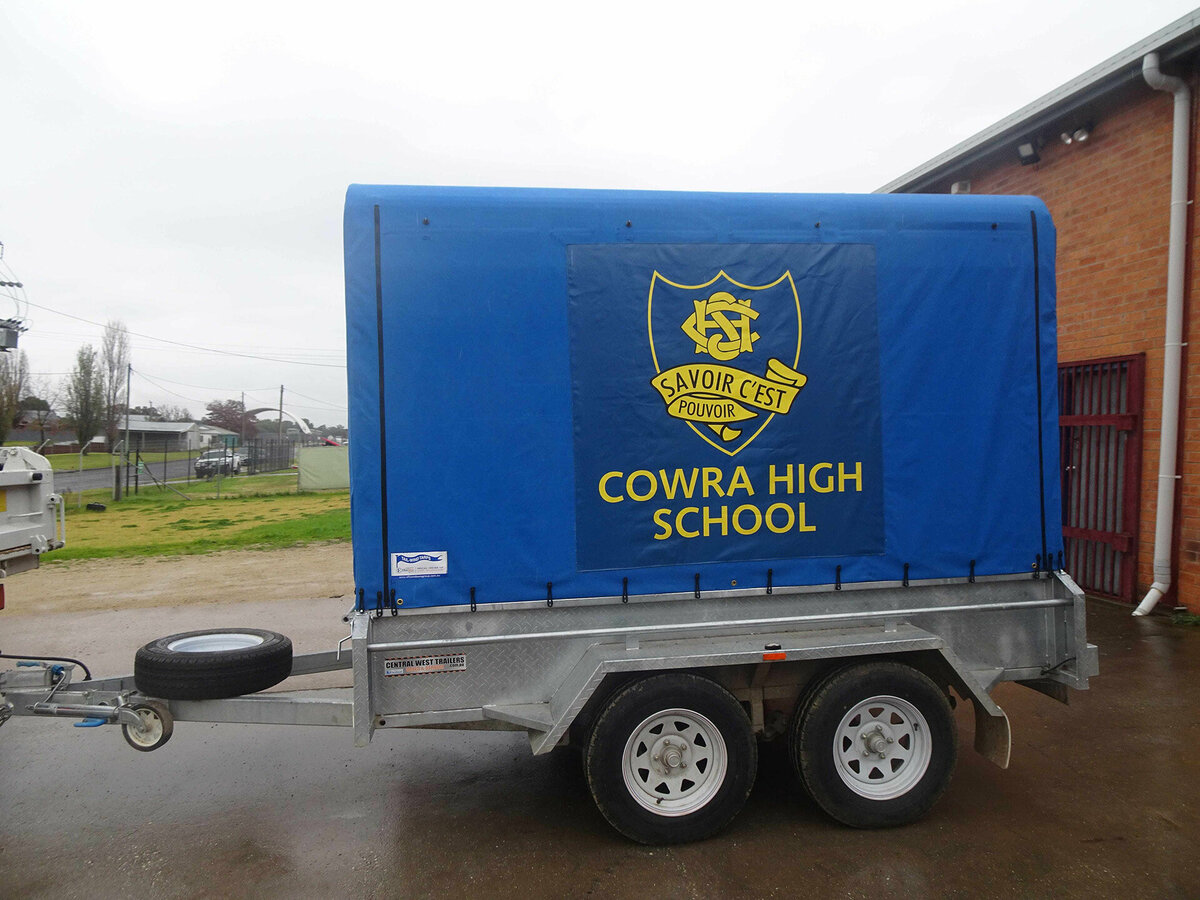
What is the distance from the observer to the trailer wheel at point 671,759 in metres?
3.63

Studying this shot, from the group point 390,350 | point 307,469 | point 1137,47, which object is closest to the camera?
point 390,350

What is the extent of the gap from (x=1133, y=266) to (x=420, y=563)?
27.7 ft

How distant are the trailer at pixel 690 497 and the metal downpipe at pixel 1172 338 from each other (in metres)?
4.74

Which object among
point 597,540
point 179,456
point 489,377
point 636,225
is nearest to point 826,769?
point 597,540

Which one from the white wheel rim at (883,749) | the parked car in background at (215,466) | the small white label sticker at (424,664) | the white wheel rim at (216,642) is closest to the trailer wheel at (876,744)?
the white wheel rim at (883,749)

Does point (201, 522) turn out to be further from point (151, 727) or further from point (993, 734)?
point (993, 734)

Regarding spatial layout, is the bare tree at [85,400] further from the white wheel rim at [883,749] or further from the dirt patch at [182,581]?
the white wheel rim at [883,749]

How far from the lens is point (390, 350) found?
144 inches

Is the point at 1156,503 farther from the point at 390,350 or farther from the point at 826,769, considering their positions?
the point at 390,350

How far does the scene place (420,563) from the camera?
3.68 metres

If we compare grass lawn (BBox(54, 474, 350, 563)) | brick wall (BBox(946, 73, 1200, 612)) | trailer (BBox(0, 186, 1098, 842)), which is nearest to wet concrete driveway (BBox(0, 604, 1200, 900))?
trailer (BBox(0, 186, 1098, 842))

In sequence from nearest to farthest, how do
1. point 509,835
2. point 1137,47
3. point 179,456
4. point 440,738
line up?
1. point 509,835
2. point 440,738
3. point 1137,47
4. point 179,456

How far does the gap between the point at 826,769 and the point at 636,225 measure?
9.49ft

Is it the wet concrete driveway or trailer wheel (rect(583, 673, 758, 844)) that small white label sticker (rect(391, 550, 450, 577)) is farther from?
the wet concrete driveway
